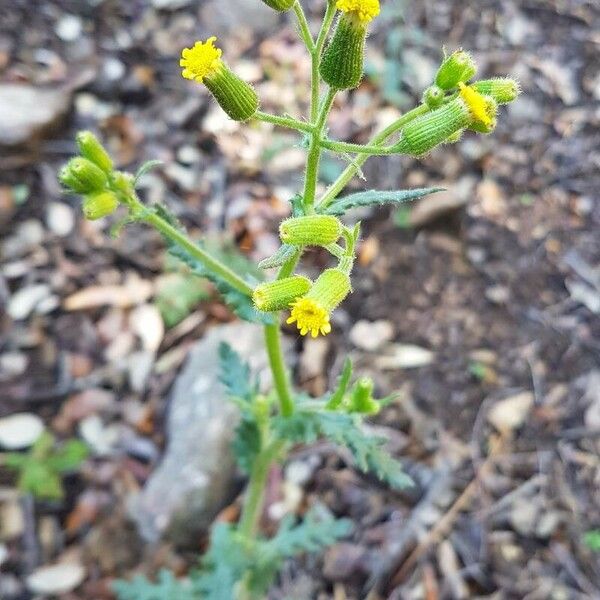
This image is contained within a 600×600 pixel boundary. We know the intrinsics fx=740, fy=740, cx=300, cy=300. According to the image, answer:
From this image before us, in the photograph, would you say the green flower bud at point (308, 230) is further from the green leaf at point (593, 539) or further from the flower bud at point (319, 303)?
the green leaf at point (593, 539)

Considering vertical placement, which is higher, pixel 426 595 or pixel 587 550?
pixel 587 550

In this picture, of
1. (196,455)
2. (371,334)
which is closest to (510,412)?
(371,334)

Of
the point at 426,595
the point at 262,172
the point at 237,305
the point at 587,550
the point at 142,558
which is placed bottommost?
the point at 142,558

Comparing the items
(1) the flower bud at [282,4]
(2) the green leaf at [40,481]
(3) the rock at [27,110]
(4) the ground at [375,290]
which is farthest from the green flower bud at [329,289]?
→ (3) the rock at [27,110]

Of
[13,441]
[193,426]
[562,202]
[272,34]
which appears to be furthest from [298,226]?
[272,34]

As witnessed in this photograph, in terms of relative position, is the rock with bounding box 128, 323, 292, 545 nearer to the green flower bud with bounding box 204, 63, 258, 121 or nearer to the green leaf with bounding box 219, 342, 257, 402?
the green leaf with bounding box 219, 342, 257, 402

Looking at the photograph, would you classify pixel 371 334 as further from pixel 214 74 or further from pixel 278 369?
pixel 214 74

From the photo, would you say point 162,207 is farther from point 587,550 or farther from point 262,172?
point 587,550
